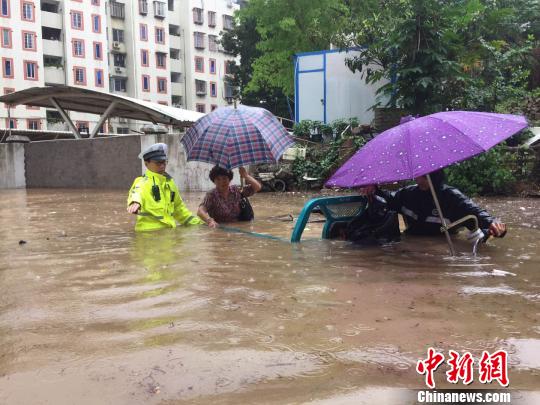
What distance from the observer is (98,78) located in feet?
161

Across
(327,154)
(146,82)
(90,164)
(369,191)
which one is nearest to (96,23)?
(146,82)

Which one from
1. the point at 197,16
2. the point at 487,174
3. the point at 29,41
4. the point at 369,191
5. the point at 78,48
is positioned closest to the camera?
the point at 369,191

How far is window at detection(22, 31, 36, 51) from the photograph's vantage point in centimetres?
4406

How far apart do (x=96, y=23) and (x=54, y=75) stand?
660cm

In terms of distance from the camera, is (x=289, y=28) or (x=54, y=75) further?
(x=54, y=75)

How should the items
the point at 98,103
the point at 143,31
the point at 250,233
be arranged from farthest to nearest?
1. the point at 143,31
2. the point at 98,103
3. the point at 250,233

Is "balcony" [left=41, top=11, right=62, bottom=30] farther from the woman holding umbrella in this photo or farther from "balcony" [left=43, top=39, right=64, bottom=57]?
the woman holding umbrella

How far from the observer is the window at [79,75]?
1861 inches

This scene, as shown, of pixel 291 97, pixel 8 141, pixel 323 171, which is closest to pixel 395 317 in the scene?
pixel 323 171

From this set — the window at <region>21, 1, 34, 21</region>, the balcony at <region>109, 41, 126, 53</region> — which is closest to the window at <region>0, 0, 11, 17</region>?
the window at <region>21, 1, 34, 21</region>

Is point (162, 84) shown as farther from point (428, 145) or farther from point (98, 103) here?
point (428, 145)

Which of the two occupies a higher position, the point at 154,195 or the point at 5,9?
the point at 5,9

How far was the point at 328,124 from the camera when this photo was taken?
688 inches

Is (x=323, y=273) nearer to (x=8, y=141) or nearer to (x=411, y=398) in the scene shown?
(x=411, y=398)
